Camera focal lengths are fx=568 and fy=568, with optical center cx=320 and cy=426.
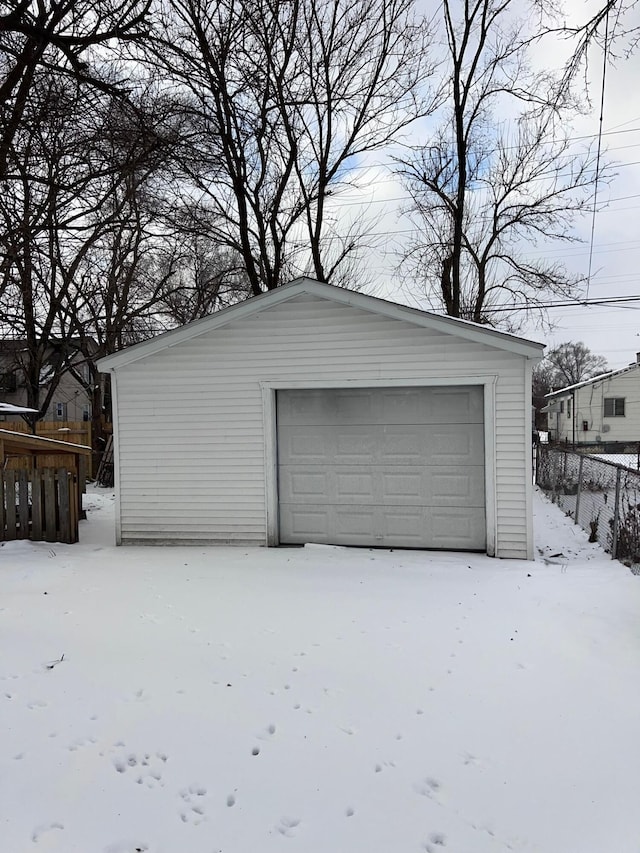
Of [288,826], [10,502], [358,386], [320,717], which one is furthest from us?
[10,502]

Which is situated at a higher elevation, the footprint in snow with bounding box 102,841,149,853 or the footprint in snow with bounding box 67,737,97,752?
the footprint in snow with bounding box 67,737,97,752

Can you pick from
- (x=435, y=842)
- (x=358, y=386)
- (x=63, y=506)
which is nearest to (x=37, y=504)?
(x=63, y=506)

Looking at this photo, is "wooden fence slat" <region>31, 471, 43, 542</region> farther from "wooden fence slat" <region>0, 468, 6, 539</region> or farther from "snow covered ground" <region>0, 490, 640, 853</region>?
"snow covered ground" <region>0, 490, 640, 853</region>

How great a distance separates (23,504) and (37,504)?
0.59 feet

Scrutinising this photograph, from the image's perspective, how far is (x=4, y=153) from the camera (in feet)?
18.9

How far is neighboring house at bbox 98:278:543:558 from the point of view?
7.03 metres

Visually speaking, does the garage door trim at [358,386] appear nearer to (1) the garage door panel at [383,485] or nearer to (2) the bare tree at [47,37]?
(1) the garage door panel at [383,485]

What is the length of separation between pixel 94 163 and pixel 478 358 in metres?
5.35

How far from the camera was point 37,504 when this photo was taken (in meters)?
7.62

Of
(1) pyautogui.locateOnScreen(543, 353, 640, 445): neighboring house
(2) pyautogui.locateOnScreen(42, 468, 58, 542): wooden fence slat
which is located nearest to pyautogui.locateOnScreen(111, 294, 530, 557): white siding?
(2) pyautogui.locateOnScreen(42, 468, 58, 542): wooden fence slat

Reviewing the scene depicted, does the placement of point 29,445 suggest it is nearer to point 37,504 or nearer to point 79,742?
point 37,504

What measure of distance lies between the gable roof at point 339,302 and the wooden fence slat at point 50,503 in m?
1.60

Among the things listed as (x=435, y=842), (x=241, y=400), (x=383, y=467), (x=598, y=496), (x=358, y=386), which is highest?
(x=358, y=386)

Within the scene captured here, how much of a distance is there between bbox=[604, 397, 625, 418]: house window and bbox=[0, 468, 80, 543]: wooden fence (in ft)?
91.0
